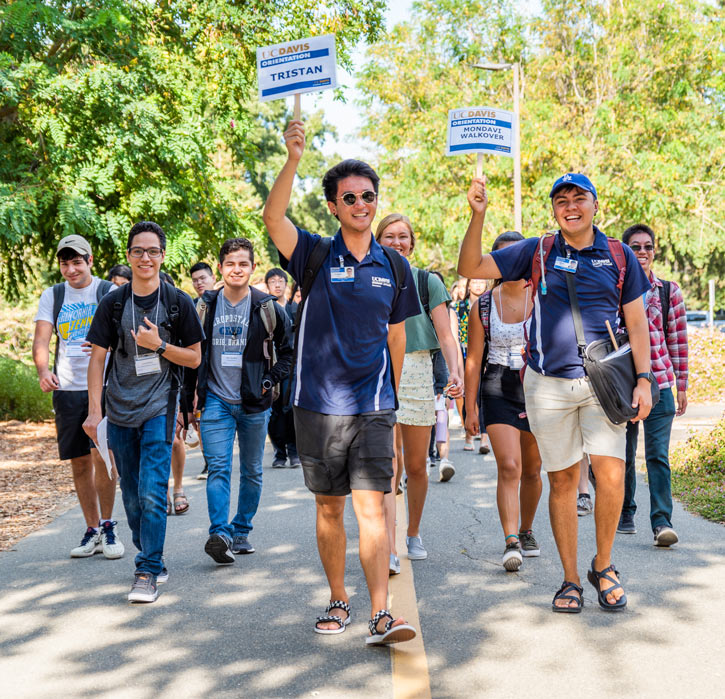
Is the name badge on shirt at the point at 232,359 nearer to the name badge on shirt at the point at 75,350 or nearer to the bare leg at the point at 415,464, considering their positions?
the name badge on shirt at the point at 75,350

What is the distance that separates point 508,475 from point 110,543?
8.54 ft

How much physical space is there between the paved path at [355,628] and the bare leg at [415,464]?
32 centimetres

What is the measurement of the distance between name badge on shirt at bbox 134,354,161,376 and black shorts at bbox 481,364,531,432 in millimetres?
2008

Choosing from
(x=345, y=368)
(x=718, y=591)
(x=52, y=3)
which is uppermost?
(x=52, y=3)

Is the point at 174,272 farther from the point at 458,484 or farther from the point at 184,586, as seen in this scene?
the point at 184,586

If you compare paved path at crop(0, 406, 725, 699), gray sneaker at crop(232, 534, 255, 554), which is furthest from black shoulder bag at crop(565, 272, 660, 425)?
gray sneaker at crop(232, 534, 255, 554)

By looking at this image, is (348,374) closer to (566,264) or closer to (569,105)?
(566,264)

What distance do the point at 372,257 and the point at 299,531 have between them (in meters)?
3.13

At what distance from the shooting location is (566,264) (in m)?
5.04

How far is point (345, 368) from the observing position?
4531mm

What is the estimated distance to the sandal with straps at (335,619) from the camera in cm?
469

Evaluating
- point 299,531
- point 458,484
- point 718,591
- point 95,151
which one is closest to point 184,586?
point 299,531

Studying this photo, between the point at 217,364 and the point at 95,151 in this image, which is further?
the point at 95,151

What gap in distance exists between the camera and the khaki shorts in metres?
5.09
